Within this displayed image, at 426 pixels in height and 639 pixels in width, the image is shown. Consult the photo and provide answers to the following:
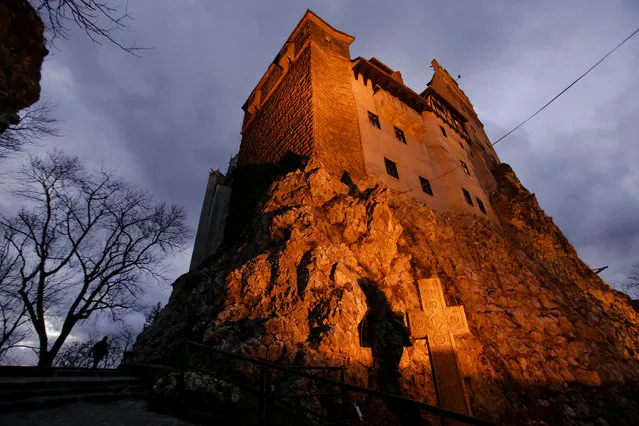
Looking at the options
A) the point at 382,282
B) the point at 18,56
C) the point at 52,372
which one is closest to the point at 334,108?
the point at 382,282

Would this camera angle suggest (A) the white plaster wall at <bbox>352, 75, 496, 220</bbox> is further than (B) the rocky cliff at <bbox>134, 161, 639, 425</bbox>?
Yes

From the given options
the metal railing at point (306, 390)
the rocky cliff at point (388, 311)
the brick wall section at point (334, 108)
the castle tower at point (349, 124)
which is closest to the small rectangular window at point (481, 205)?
the castle tower at point (349, 124)

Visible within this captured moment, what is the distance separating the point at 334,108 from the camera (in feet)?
38.9

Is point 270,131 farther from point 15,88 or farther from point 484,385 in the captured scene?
point 484,385

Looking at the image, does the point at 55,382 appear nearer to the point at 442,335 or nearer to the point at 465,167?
the point at 442,335

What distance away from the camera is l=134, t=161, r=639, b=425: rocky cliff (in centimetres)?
554

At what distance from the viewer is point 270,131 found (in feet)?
43.2

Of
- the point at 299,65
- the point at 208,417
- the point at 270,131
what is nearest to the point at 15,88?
the point at 208,417

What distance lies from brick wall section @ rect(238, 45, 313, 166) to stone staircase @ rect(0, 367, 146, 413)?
26.8 ft

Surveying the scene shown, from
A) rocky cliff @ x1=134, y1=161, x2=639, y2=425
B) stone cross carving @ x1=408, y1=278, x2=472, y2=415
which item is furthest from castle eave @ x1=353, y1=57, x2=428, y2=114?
stone cross carving @ x1=408, y1=278, x2=472, y2=415

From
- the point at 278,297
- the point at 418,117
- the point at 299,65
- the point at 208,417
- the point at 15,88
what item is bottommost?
the point at 208,417

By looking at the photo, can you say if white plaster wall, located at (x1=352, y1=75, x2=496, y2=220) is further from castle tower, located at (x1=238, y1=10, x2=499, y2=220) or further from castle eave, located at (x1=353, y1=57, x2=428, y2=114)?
castle eave, located at (x1=353, y1=57, x2=428, y2=114)

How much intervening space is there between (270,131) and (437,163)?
8.95m

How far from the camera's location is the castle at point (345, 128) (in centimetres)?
1098
